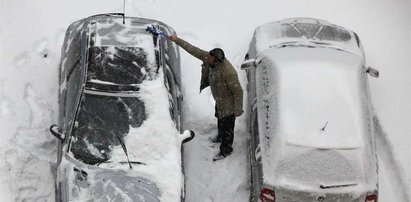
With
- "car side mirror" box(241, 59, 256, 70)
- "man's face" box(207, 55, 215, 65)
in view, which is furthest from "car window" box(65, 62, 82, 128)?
"car side mirror" box(241, 59, 256, 70)

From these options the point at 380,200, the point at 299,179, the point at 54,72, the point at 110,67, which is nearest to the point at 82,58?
the point at 110,67

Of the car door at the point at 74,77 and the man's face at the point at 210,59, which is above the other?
the man's face at the point at 210,59

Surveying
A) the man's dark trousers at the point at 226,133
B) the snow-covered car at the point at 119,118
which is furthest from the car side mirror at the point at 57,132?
the man's dark trousers at the point at 226,133

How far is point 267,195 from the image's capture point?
701 cm

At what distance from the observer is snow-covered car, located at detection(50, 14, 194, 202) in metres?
6.71

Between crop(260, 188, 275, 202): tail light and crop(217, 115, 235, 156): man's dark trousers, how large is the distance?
4.21ft

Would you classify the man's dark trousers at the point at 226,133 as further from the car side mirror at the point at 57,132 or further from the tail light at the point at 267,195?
the car side mirror at the point at 57,132

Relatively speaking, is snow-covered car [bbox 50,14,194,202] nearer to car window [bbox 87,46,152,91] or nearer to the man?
car window [bbox 87,46,152,91]

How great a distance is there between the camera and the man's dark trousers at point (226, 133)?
8.00 metres

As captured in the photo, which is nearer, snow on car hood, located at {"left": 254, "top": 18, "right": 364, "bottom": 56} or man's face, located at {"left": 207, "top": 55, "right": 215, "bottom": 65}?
man's face, located at {"left": 207, "top": 55, "right": 215, "bottom": 65}

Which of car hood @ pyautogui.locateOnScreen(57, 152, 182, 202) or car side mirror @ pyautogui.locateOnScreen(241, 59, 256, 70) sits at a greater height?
→ car side mirror @ pyautogui.locateOnScreen(241, 59, 256, 70)

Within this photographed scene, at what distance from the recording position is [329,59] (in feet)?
25.6

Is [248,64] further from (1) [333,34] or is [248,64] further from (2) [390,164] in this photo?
(2) [390,164]

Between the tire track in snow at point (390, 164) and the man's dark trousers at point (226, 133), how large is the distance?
92.1 inches
